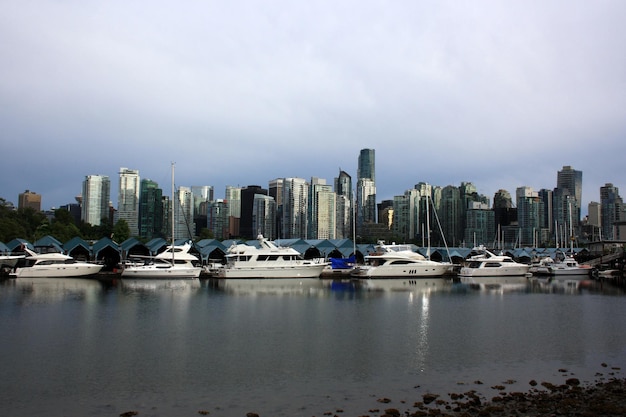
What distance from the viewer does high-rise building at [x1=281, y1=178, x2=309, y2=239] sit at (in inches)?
6329

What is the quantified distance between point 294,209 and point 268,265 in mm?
99357

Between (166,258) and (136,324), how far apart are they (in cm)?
3872

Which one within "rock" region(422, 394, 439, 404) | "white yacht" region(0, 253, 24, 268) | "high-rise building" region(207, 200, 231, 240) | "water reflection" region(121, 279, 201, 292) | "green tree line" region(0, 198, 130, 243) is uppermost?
"high-rise building" region(207, 200, 231, 240)

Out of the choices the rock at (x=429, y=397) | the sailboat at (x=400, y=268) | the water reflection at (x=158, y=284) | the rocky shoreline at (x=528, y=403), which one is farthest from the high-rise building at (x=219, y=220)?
the rocky shoreline at (x=528, y=403)

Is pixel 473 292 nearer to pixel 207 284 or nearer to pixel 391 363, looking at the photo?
pixel 207 284

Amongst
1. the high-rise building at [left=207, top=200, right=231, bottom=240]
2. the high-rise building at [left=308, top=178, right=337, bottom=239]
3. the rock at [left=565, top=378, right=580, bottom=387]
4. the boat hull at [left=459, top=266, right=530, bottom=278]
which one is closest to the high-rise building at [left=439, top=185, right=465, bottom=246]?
the high-rise building at [left=308, top=178, right=337, bottom=239]

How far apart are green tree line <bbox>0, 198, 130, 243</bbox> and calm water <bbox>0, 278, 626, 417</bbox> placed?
61.6 metres

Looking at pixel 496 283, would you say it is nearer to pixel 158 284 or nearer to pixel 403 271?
pixel 403 271

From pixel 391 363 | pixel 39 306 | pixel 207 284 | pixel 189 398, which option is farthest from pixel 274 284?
pixel 189 398

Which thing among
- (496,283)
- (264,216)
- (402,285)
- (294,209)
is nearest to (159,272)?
(402,285)

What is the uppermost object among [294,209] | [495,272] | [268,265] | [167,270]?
[294,209]

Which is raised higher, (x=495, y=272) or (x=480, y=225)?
(x=480, y=225)

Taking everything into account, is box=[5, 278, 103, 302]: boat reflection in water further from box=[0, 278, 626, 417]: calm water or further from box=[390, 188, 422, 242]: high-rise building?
box=[390, 188, 422, 242]: high-rise building

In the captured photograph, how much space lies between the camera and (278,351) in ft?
76.6
